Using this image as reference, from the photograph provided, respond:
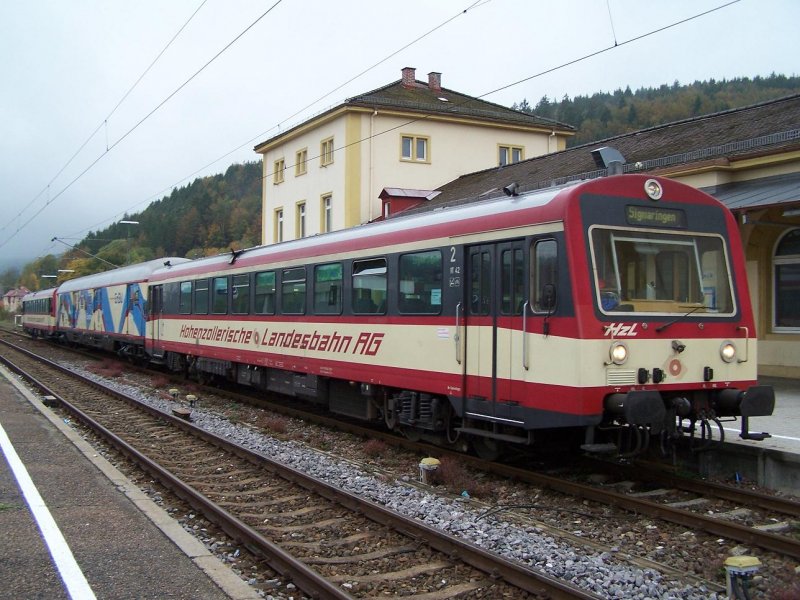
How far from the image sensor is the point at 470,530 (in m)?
6.67

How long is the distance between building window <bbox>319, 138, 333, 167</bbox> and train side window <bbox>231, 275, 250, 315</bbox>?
707 inches

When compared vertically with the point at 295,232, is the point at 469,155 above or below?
above

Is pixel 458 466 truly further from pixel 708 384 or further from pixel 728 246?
pixel 728 246

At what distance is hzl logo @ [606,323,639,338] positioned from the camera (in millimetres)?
7406

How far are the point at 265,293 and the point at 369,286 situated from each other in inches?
167

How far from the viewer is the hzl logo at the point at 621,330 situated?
7.41 m

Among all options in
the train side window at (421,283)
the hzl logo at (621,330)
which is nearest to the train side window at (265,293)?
the train side window at (421,283)

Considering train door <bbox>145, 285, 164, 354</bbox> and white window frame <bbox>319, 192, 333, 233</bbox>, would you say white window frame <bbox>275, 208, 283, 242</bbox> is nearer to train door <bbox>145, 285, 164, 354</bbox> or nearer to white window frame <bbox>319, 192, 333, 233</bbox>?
white window frame <bbox>319, 192, 333, 233</bbox>

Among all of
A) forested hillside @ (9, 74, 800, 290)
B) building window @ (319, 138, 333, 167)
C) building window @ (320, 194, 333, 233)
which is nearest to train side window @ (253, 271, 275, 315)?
building window @ (320, 194, 333, 233)

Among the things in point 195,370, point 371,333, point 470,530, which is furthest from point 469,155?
point 470,530

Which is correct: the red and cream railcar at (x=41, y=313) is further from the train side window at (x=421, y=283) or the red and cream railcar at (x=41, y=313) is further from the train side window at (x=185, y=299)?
the train side window at (x=421, y=283)

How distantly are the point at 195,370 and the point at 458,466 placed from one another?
12.8 metres

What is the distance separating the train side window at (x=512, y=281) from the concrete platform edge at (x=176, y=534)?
387 centimetres

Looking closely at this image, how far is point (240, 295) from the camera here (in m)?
15.8
